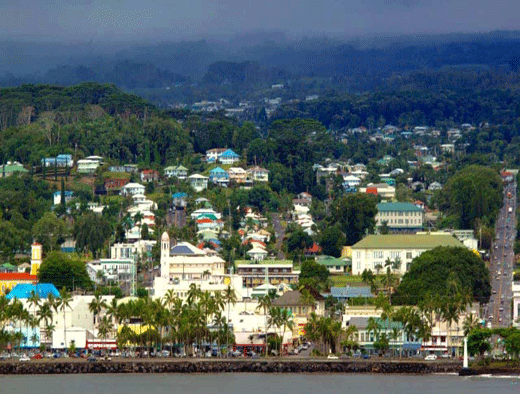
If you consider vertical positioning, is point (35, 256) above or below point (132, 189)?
below

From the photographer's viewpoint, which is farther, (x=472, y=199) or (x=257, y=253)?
(x=472, y=199)

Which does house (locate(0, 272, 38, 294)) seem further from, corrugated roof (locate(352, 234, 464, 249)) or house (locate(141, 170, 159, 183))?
house (locate(141, 170, 159, 183))

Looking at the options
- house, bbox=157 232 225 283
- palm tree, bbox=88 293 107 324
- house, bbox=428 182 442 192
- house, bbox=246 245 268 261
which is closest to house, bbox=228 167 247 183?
house, bbox=428 182 442 192

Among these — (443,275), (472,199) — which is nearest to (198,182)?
(472,199)

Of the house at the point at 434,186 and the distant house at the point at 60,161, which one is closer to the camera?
the distant house at the point at 60,161

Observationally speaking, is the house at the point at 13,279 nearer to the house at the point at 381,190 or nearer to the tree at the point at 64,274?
the tree at the point at 64,274

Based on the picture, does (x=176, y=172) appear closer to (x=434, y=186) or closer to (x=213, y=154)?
(x=213, y=154)

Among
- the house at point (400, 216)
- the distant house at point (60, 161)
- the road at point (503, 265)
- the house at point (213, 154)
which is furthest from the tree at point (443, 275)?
the house at point (213, 154)
